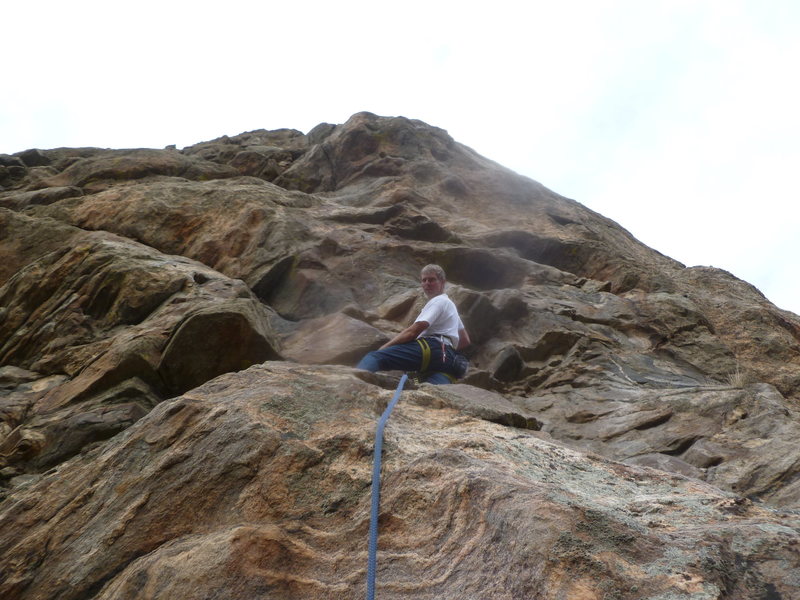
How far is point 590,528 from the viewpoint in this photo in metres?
4.17

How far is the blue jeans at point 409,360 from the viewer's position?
8969mm

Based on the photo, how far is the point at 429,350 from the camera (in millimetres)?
9086

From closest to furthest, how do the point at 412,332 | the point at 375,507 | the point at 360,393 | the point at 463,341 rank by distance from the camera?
the point at 375,507
the point at 360,393
the point at 412,332
the point at 463,341

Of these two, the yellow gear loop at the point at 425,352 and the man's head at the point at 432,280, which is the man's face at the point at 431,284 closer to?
the man's head at the point at 432,280

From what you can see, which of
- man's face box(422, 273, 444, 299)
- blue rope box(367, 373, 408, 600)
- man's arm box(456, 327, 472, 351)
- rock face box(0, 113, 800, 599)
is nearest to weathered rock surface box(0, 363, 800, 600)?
rock face box(0, 113, 800, 599)

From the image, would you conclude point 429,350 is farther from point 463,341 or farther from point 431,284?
point 463,341

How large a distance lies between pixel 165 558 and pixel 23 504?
200cm

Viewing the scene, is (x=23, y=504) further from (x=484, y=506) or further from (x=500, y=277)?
(x=500, y=277)

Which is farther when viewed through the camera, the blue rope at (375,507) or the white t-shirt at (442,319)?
the white t-shirt at (442,319)

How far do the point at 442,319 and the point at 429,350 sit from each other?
20.1 inches

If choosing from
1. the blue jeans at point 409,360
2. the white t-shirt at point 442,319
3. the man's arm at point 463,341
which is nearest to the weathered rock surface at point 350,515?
the blue jeans at point 409,360

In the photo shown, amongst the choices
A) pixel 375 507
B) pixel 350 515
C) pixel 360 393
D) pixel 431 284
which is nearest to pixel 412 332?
pixel 431 284

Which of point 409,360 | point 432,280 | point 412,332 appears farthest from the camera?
point 432,280

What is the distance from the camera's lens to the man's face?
32.0 ft
